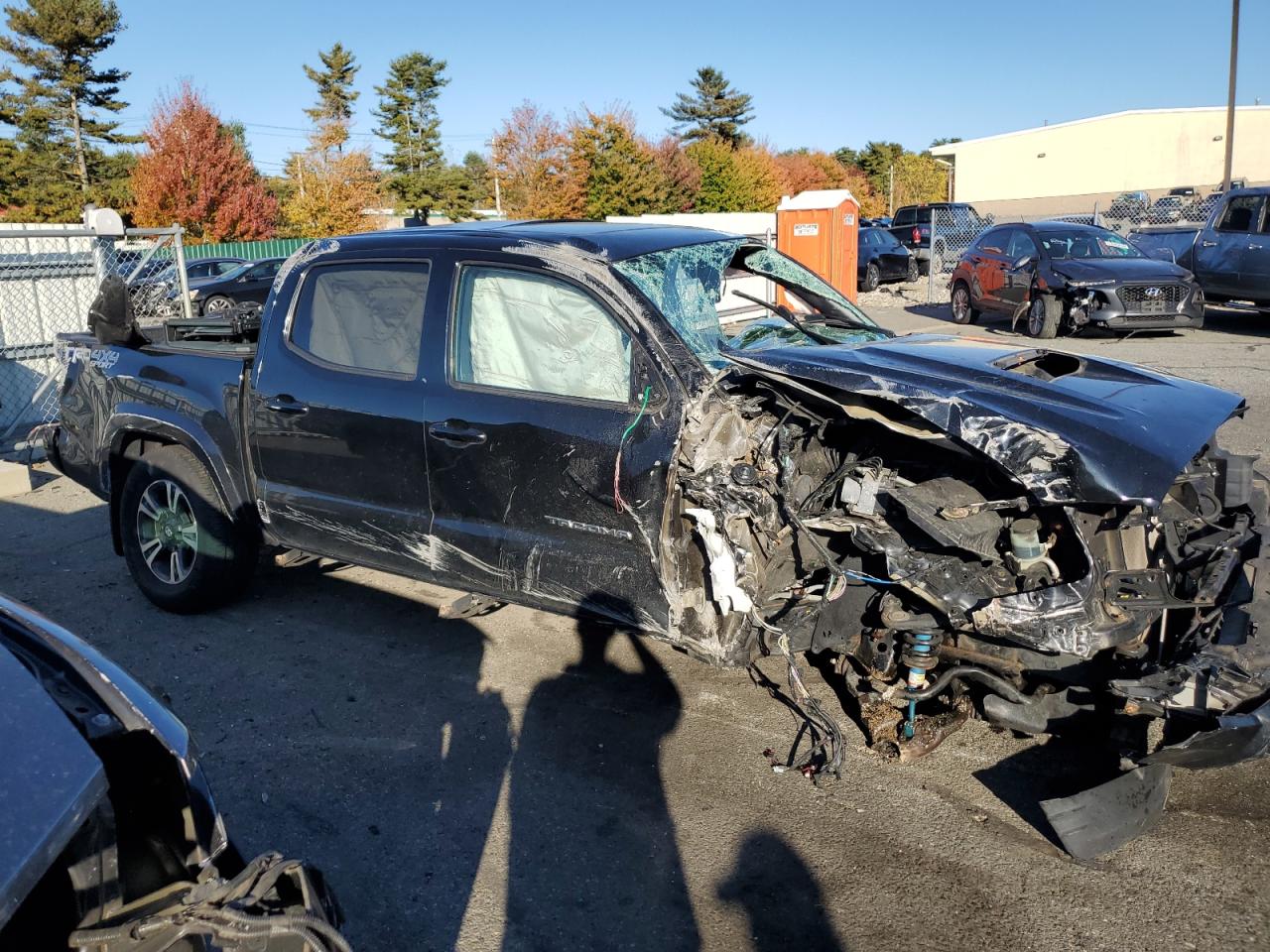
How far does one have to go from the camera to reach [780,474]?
3.80 metres

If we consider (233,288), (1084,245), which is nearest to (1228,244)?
(1084,245)

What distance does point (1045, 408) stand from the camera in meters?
3.33

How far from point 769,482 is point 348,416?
1.87 m

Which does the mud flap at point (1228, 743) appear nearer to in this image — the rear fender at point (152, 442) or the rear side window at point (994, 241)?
the rear fender at point (152, 442)

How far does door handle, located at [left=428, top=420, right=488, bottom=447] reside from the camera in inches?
160

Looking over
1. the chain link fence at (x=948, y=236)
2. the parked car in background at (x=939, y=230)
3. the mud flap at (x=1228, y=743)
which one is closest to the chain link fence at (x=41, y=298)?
the mud flap at (x=1228, y=743)

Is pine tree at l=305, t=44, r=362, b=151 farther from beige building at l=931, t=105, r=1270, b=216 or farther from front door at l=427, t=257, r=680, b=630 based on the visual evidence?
front door at l=427, t=257, r=680, b=630

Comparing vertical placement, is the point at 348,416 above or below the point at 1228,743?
above

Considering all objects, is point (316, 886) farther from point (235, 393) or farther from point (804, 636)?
point (235, 393)

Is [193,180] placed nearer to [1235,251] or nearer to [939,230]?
[939,230]

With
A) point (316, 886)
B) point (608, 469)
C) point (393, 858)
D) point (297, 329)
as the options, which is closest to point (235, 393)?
point (297, 329)

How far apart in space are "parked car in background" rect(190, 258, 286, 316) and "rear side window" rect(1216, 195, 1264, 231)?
16.4 meters

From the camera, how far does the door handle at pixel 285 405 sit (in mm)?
4586

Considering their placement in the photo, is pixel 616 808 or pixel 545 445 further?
pixel 545 445
